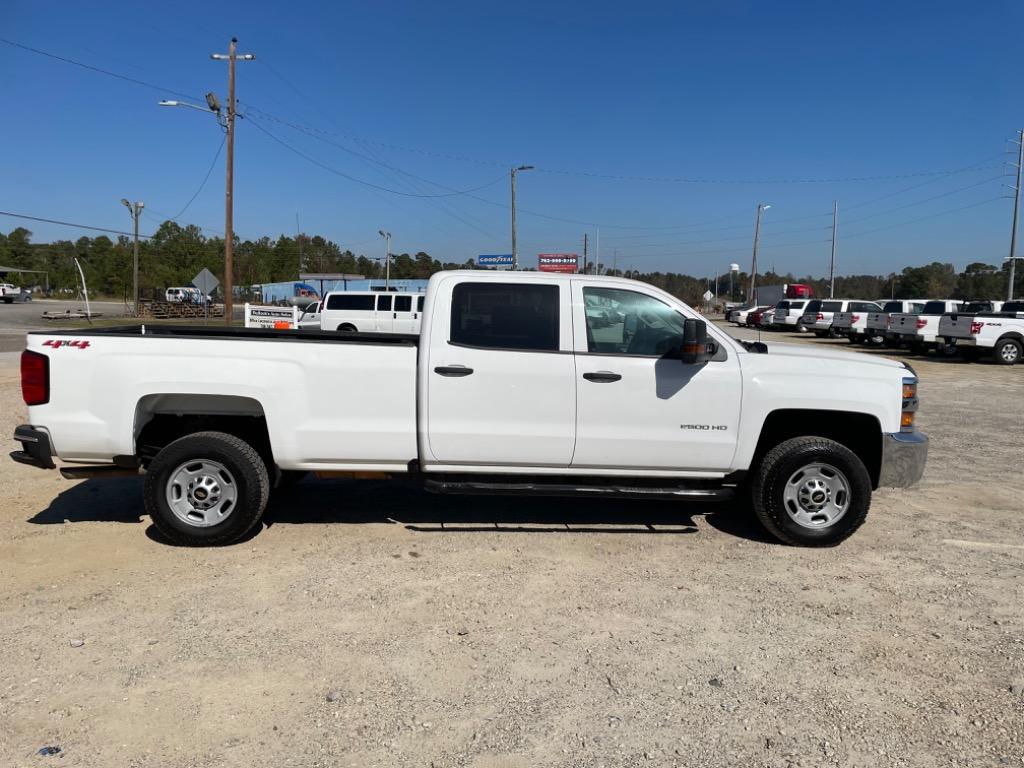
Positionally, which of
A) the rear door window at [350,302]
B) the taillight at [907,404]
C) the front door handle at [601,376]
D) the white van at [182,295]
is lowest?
the taillight at [907,404]

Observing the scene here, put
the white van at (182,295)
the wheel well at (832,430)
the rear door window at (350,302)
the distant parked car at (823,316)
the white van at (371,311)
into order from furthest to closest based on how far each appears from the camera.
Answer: the white van at (182,295) → the distant parked car at (823,316) → the rear door window at (350,302) → the white van at (371,311) → the wheel well at (832,430)

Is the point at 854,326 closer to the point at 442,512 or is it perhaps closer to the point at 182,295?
the point at 442,512

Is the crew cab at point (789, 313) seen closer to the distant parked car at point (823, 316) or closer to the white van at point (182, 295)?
the distant parked car at point (823, 316)

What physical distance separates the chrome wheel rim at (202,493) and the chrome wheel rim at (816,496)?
394 centimetres

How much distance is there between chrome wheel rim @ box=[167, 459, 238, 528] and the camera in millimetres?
4980

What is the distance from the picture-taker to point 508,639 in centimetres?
383

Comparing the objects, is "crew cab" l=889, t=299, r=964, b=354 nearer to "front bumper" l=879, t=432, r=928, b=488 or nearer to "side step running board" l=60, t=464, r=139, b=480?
"front bumper" l=879, t=432, r=928, b=488

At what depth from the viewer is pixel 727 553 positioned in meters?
5.12

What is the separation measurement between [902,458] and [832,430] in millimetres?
537

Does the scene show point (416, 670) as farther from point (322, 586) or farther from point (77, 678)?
point (77, 678)

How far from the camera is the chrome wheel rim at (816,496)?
16.8 ft

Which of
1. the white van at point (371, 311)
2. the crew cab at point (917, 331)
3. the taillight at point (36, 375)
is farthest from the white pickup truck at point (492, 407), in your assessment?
the white van at point (371, 311)

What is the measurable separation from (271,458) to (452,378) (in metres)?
1.58

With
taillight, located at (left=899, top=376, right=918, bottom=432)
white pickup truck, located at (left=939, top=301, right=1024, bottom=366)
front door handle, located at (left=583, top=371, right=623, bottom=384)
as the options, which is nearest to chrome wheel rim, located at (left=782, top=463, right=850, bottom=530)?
taillight, located at (left=899, top=376, right=918, bottom=432)
